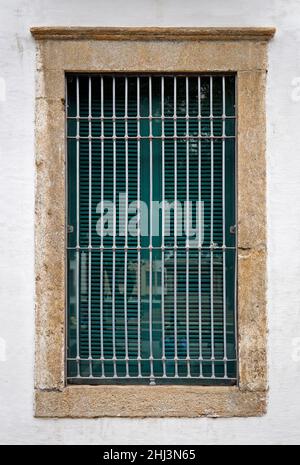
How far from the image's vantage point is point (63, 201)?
676cm

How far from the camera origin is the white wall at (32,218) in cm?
671

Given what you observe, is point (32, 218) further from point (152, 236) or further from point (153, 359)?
point (153, 359)

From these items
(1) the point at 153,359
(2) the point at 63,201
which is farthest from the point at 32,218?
(1) the point at 153,359

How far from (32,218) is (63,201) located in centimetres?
25

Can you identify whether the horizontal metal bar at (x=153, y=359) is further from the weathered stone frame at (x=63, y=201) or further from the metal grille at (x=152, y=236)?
the weathered stone frame at (x=63, y=201)

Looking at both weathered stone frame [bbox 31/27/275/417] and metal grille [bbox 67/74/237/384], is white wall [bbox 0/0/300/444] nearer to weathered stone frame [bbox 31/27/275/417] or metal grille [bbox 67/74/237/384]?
weathered stone frame [bbox 31/27/275/417]

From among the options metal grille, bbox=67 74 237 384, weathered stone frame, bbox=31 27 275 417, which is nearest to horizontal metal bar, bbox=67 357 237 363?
metal grille, bbox=67 74 237 384

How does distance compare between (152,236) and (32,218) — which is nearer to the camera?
(32,218)

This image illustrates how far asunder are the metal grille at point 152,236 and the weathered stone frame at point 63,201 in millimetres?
130

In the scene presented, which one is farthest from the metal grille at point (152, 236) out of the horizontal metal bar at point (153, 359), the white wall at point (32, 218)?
the white wall at point (32, 218)

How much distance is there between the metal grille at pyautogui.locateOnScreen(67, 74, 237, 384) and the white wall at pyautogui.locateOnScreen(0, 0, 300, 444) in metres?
0.31

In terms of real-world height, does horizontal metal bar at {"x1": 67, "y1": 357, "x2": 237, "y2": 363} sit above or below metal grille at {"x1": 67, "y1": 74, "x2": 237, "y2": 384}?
below

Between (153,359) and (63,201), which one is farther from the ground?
(63,201)

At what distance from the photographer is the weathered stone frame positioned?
6.71 m
